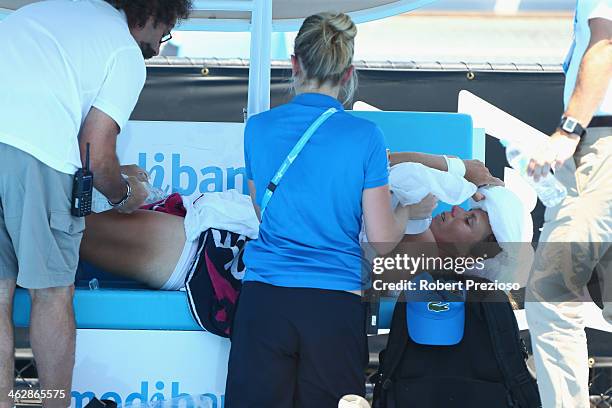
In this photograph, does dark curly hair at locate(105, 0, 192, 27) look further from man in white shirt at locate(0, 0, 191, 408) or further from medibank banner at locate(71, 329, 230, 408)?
medibank banner at locate(71, 329, 230, 408)

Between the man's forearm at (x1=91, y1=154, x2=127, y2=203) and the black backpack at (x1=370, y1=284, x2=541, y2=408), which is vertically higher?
the man's forearm at (x1=91, y1=154, x2=127, y2=203)

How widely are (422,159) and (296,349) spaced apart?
93cm

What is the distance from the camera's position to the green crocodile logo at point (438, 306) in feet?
7.50

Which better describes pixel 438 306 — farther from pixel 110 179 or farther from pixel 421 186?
pixel 110 179

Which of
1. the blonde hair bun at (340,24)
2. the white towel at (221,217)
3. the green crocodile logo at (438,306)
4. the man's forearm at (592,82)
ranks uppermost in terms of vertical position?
the blonde hair bun at (340,24)

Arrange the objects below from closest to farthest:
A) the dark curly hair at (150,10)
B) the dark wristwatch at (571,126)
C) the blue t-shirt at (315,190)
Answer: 1. the dark wristwatch at (571,126)
2. the blue t-shirt at (315,190)
3. the dark curly hair at (150,10)

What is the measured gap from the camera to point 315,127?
6.72 feet

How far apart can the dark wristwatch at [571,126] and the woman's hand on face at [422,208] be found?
1.90ft

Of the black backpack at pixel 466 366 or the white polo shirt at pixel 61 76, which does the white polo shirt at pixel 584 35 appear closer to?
the black backpack at pixel 466 366

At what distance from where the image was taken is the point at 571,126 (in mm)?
1910

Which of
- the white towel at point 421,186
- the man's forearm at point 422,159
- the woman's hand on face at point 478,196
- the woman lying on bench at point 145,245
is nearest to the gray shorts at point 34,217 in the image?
the woman lying on bench at point 145,245

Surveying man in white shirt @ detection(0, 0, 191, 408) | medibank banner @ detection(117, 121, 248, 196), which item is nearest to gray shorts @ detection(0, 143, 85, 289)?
man in white shirt @ detection(0, 0, 191, 408)

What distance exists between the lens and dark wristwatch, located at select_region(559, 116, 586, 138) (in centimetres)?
191

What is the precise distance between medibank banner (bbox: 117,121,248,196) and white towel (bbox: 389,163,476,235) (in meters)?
0.79
